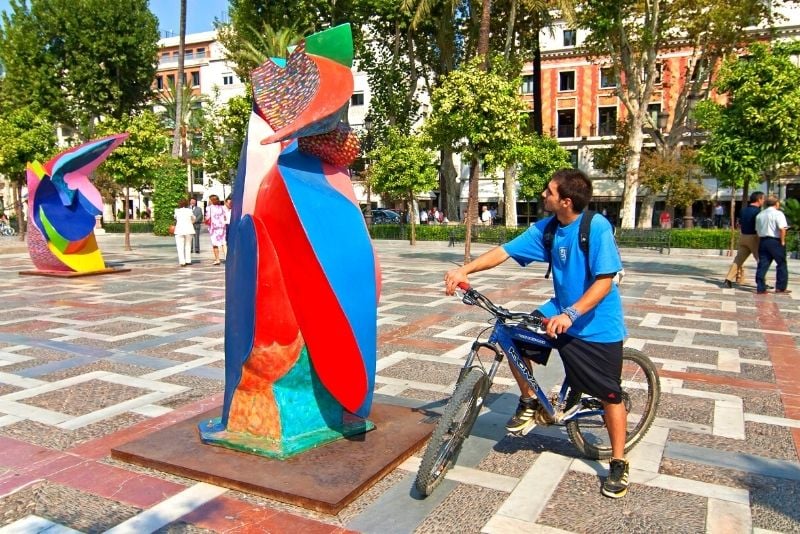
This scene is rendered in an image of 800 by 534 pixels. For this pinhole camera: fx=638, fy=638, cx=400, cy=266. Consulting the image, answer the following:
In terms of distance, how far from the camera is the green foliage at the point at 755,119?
1105cm

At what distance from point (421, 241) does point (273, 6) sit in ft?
39.0

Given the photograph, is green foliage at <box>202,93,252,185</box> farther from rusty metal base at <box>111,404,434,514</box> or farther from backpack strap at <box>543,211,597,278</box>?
backpack strap at <box>543,211,597,278</box>

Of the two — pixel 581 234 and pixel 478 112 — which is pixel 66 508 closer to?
pixel 581 234

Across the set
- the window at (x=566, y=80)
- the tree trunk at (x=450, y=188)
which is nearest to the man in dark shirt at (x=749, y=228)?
the tree trunk at (x=450, y=188)

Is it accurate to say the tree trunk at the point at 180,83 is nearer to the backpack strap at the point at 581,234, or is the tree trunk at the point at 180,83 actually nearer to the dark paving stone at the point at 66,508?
the dark paving stone at the point at 66,508

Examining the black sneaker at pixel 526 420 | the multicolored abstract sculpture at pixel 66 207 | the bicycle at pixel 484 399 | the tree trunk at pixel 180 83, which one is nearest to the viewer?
the bicycle at pixel 484 399

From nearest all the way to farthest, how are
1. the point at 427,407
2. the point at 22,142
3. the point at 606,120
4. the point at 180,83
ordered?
1. the point at 427,407
2. the point at 22,142
3. the point at 180,83
4. the point at 606,120

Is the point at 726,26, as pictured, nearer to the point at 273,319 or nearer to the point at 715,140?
the point at 715,140

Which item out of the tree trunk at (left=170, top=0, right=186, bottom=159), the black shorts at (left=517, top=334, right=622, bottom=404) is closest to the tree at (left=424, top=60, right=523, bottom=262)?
the black shorts at (left=517, top=334, right=622, bottom=404)

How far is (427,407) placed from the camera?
465 cm

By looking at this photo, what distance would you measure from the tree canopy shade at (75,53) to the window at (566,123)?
80.7ft

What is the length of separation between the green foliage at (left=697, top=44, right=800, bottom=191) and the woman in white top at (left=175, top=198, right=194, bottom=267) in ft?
35.7

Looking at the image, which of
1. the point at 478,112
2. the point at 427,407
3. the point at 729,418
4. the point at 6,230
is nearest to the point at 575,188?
the point at 427,407

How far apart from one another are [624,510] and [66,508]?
274 centimetres
